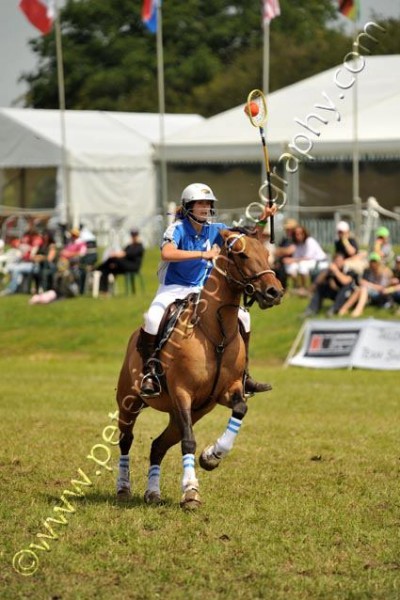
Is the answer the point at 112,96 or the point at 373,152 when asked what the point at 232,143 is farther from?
the point at 112,96

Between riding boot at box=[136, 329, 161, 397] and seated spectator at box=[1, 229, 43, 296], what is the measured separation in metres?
22.5

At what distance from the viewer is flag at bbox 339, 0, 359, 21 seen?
28141 mm

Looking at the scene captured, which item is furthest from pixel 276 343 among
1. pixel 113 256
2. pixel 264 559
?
pixel 264 559

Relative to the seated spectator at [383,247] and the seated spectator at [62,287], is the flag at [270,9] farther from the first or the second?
Result: the seated spectator at [62,287]

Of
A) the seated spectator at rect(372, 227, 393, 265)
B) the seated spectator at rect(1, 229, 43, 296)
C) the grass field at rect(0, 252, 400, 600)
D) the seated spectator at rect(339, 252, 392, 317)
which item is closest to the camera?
the grass field at rect(0, 252, 400, 600)

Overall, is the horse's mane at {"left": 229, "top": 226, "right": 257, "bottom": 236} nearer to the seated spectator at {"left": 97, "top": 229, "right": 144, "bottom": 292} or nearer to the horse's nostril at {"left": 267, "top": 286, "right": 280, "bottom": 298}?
the horse's nostril at {"left": 267, "top": 286, "right": 280, "bottom": 298}

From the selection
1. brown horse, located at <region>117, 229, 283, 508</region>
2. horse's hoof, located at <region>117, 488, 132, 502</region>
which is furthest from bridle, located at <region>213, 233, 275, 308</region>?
horse's hoof, located at <region>117, 488, 132, 502</region>

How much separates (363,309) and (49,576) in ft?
59.5

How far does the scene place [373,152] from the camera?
129 ft

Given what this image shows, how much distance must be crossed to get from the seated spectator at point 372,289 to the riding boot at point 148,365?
48.9ft

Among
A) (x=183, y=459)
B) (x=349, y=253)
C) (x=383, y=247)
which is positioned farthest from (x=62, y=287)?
(x=183, y=459)

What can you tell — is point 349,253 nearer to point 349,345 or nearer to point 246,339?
point 349,345

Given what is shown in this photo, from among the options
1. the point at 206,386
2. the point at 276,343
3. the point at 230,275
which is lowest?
the point at 276,343

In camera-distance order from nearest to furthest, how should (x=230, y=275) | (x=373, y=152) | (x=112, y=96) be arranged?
(x=230, y=275) < (x=373, y=152) < (x=112, y=96)
